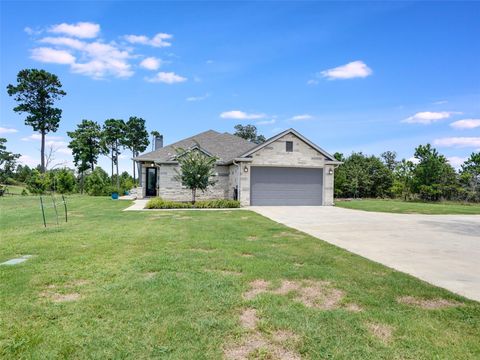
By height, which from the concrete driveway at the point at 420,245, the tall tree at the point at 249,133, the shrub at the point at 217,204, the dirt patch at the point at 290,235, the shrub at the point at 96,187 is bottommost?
the concrete driveway at the point at 420,245

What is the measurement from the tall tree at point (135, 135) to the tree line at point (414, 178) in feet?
87.0

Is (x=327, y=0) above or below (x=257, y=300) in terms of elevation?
above

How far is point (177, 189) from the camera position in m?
21.1

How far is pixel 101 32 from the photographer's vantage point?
46.5 feet

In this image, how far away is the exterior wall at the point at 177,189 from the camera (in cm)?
2094

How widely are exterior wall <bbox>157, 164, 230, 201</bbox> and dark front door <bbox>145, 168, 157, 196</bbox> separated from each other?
257cm

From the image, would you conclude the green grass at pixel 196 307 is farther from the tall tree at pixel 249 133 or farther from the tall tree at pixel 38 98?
the tall tree at pixel 249 133

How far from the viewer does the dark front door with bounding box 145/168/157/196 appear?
23.5 metres

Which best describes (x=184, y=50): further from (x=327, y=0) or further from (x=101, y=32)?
(x=327, y=0)

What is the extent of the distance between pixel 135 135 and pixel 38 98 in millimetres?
11634

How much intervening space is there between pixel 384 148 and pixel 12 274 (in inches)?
1573

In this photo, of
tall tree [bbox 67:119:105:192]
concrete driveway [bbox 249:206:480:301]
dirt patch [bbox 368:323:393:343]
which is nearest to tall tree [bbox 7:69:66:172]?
tall tree [bbox 67:119:105:192]

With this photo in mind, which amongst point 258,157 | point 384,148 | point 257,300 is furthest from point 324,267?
point 384,148

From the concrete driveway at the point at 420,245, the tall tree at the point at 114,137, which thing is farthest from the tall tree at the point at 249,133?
the concrete driveway at the point at 420,245
